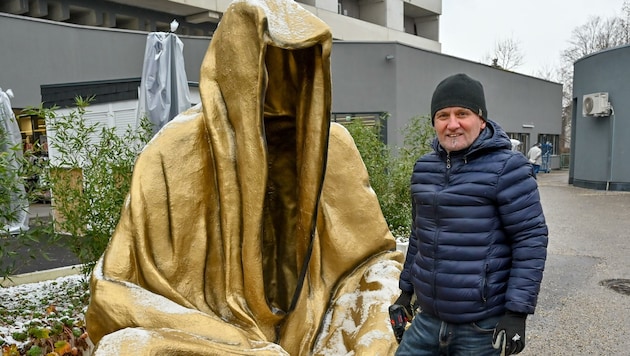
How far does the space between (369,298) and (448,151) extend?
69 centimetres

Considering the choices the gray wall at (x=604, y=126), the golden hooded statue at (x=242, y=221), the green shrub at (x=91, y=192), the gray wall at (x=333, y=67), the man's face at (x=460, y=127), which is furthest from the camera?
the gray wall at (x=604, y=126)

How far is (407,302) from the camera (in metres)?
2.21

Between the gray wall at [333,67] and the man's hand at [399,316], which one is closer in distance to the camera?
the man's hand at [399,316]

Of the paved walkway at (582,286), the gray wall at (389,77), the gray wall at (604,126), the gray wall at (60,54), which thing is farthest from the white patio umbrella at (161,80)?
the gray wall at (604,126)

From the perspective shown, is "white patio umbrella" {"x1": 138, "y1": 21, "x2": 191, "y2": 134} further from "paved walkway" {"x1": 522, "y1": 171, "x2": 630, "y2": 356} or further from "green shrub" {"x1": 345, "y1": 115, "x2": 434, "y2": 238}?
"paved walkway" {"x1": 522, "y1": 171, "x2": 630, "y2": 356}

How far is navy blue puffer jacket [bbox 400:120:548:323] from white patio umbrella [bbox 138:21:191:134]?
5.33m

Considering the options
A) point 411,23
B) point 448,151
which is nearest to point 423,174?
point 448,151

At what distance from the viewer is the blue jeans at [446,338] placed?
195 cm

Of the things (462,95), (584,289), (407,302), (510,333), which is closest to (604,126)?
(584,289)

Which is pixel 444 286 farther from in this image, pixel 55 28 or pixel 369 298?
pixel 55 28

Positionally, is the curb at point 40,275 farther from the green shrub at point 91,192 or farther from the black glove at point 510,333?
the black glove at point 510,333

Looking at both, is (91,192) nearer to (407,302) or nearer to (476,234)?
(407,302)

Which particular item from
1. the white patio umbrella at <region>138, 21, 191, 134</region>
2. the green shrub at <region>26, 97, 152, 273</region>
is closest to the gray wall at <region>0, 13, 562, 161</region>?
the white patio umbrella at <region>138, 21, 191, 134</region>

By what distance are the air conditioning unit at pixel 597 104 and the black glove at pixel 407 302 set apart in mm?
15044
